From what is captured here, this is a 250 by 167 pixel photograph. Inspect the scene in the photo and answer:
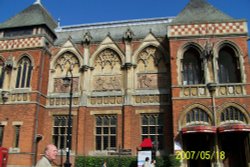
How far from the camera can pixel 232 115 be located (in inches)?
750

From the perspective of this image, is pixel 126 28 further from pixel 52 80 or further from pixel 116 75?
pixel 52 80

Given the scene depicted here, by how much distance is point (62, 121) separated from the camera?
22.7 meters

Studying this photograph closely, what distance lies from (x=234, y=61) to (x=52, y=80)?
14715 mm

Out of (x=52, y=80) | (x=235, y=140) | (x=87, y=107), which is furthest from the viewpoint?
(x=52, y=80)

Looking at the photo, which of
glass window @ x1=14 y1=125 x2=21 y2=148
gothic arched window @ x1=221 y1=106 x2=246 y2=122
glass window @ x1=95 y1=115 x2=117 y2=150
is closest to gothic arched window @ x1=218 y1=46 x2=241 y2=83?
gothic arched window @ x1=221 y1=106 x2=246 y2=122

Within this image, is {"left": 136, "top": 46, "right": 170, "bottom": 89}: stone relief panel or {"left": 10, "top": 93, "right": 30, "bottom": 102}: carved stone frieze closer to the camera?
{"left": 10, "top": 93, "right": 30, "bottom": 102}: carved stone frieze

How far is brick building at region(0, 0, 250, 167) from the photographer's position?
19.2 m

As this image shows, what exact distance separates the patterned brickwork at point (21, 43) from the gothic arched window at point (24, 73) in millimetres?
1097

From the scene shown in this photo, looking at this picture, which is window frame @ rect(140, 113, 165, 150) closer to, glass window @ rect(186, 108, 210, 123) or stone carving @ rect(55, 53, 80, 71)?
glass window @ rect(186, 108, 210, 123)

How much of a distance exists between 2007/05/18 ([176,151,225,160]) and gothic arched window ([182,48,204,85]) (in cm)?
502

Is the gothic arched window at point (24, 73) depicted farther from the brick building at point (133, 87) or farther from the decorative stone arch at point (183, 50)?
the decorative stone arch at point (183, 50)

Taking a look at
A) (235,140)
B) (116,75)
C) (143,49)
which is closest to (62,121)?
(116,75)

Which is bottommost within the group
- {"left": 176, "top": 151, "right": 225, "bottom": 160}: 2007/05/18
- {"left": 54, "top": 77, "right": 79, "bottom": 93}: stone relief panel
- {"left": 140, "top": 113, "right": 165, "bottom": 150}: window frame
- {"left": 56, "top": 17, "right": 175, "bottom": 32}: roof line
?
{"left": 176, "top": 151, "right": 225, "bottom": 160}: 2007/05/18

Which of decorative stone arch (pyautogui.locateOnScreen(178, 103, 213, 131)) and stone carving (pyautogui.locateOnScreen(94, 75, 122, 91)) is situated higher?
stone carving (pyautogui.locateOnScreen(94, 75, 122, 91))
